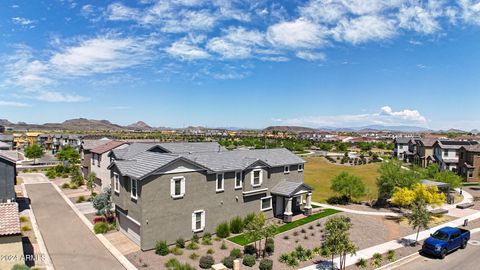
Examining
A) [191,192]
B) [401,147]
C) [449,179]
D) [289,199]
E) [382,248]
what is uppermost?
[191,192]

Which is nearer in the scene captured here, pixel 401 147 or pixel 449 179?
pixel 449 179

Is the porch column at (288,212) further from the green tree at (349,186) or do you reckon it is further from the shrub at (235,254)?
the green tree at (349,186)

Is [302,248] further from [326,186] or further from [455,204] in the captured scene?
[326,186]

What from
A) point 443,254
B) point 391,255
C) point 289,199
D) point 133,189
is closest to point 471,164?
point 443,254

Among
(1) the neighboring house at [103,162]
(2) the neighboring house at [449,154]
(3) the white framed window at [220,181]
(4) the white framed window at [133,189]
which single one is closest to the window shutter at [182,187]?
(4) the white framed window at [133,189]

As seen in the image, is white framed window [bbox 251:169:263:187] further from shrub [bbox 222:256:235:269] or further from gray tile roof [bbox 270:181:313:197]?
shrub [bbox 222:256:235:269]

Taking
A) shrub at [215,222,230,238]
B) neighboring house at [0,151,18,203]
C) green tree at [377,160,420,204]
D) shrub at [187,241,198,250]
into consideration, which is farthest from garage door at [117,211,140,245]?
green tree at [377,160,420,204]

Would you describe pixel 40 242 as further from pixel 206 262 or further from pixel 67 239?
pixel 206 262
